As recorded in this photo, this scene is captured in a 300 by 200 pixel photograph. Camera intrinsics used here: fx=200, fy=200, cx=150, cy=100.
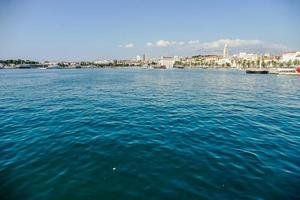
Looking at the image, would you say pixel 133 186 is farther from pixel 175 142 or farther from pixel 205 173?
pixel 175 142

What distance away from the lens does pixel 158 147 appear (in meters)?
9.62

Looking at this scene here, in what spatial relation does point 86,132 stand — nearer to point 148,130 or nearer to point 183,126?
point 148,130

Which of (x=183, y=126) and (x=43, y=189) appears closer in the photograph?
(x=43, y=189)

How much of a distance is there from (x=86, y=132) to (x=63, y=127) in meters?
2.18

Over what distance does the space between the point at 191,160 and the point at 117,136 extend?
4632 mm

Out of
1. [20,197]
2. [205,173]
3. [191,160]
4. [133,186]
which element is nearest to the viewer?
[20,197]

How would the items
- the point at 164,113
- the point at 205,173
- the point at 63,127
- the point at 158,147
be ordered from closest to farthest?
the point at 205,173 < the point at 158,147 < the point at 63,127 < the point at 164,113

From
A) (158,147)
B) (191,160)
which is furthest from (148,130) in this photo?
(191,160)

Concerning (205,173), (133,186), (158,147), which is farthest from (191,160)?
(133,186)

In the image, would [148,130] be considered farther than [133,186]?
Yes

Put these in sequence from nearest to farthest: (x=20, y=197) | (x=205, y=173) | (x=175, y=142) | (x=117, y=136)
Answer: (x=20, y=197) < (x=205, y=173) < (x=175, y=142) < (x=117, y=136)

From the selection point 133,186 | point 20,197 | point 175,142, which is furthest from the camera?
point 175,142

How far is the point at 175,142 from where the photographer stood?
1028 centimetres

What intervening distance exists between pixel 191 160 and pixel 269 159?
336cm
